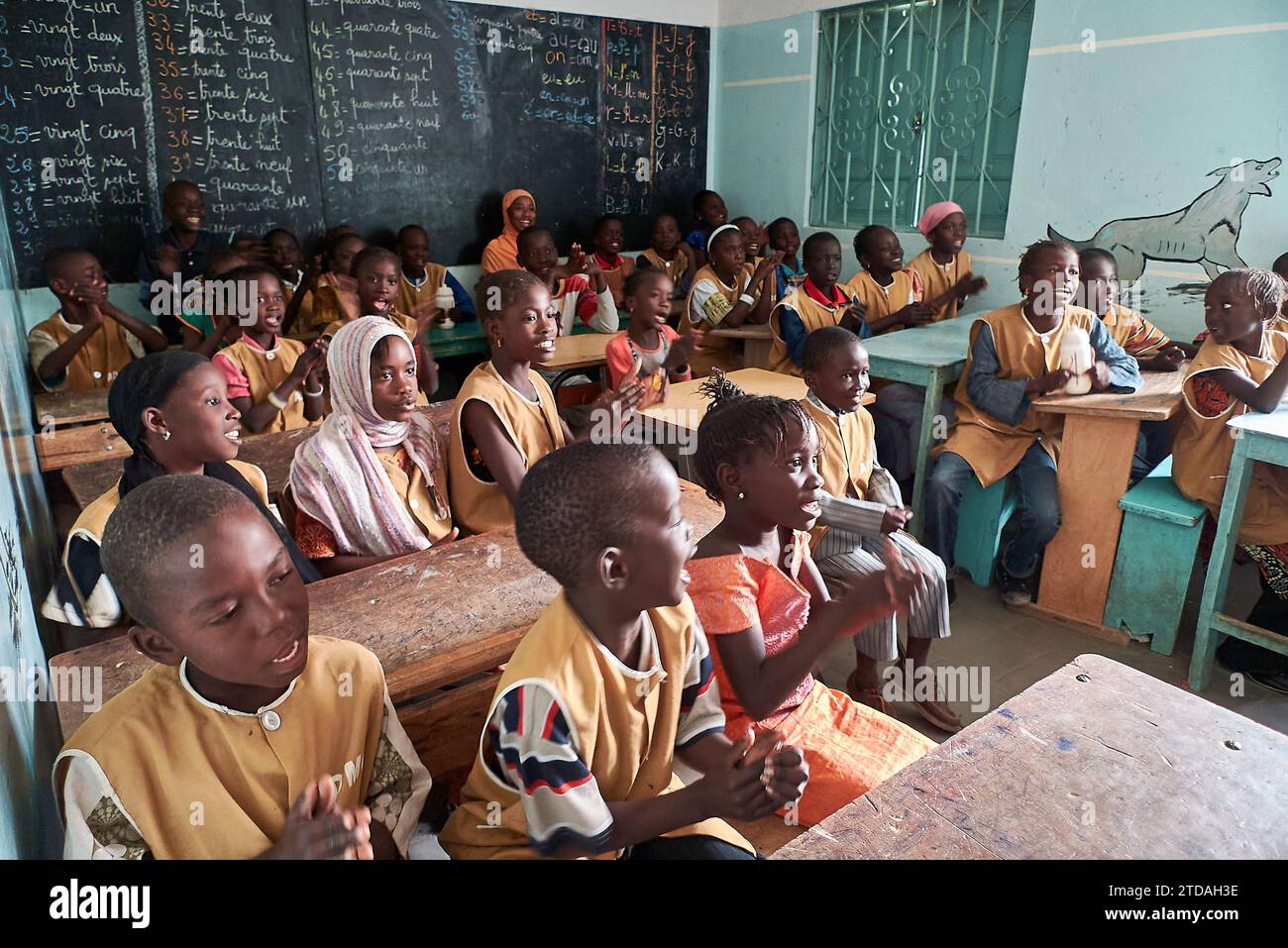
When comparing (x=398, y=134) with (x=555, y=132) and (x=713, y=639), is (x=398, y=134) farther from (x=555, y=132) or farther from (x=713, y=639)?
(x=713, y=639)

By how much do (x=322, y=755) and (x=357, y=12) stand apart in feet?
17.8

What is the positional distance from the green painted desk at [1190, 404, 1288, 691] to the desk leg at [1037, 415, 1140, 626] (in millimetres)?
349

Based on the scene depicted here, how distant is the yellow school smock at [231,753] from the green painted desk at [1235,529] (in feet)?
8.71

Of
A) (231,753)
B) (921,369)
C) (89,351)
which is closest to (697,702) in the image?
(231,753)

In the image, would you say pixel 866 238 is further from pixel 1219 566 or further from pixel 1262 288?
pixel 1219 566

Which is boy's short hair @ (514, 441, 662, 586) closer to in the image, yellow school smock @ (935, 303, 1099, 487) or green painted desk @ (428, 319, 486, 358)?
yellow school smock @ (935, 303, 1099, 487)

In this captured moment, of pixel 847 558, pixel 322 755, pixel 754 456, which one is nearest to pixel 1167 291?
pixel 847 558

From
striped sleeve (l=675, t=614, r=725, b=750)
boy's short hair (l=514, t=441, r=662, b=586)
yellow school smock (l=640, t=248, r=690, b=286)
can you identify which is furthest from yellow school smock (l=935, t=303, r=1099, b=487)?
yellow school smock (l=640, t=248, r=690, b=286)

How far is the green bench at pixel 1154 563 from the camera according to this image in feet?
9.59

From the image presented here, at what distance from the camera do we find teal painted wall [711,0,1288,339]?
406 cm

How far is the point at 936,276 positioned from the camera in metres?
4.99

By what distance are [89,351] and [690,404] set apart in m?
3.09

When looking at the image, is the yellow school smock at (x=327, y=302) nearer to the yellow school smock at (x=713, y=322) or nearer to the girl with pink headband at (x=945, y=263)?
the yellow school smock at (x=713, y=322)

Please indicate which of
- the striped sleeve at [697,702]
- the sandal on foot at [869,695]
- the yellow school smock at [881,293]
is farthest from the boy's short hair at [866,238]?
the striped sleeve at [697,702]
